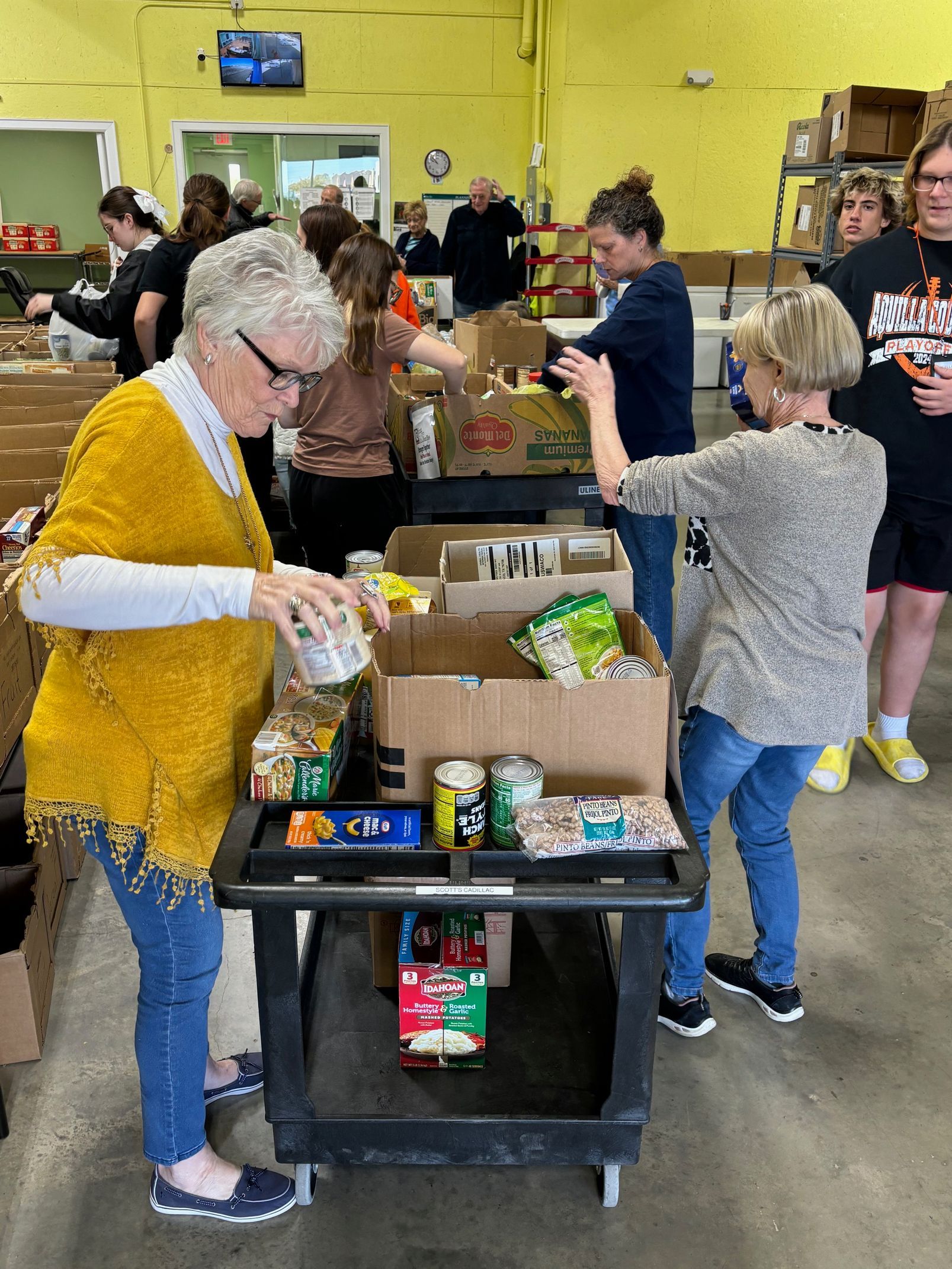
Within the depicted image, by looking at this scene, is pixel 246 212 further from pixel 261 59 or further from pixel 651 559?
pixel 261 59

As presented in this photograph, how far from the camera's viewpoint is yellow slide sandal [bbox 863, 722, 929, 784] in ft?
10.6

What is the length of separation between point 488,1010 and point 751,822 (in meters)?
0.67

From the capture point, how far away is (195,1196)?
1.71 metres

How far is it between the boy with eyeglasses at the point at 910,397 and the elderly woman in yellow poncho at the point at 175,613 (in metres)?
1.76

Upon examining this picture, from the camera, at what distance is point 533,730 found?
1413mm

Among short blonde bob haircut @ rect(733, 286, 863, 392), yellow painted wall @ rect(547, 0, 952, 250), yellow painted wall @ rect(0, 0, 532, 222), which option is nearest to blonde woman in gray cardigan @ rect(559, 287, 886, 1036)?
short blonde bob haircut @ rect(733, 286, 863, 392)

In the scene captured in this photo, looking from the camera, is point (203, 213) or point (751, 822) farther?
point (203, 213)

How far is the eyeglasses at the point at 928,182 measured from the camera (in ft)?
8.58

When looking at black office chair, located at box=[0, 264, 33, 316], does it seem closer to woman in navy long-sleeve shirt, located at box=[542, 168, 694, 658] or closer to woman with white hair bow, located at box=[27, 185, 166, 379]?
woman with white hair bow, located at box=[27, 185, 166, 379]

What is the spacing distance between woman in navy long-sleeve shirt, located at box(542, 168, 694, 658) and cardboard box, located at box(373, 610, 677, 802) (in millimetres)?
1533

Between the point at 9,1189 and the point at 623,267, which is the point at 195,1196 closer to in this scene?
the point at 9,1189

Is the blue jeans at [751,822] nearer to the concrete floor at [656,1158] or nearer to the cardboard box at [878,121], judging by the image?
the concrete floor at [656,1158]

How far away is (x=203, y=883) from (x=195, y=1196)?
2.09 feet

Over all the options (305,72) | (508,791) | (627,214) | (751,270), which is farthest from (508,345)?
(305,72)
